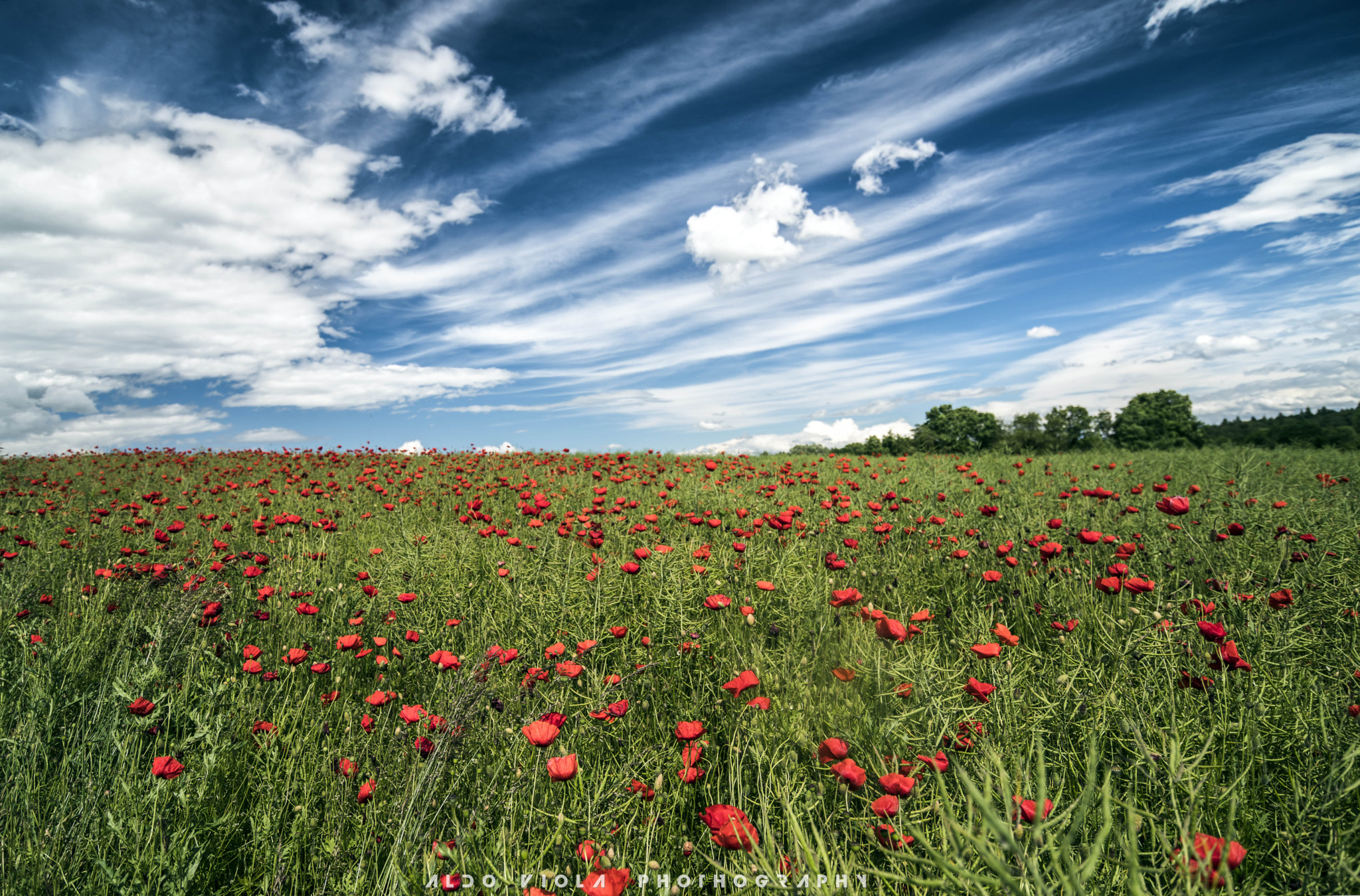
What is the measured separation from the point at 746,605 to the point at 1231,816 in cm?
188

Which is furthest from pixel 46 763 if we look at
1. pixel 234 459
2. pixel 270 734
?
pixel 234 459

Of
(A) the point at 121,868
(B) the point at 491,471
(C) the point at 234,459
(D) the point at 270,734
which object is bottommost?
(A) the point at 121,868

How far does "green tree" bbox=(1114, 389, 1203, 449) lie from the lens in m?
39.2

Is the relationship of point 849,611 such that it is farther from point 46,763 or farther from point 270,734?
point 46,763

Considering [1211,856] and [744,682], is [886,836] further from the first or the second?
[1211,856]

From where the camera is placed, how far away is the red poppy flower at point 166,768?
5.73ft

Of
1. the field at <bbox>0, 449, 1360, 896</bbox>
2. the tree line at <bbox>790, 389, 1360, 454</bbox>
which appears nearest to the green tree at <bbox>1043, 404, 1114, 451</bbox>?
the tree line at <bbox>790, 389, 1360, 454</bbox>

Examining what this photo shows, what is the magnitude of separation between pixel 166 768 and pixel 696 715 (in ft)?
5.72

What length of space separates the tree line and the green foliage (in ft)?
0.15

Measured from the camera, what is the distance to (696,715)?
7.14 ft

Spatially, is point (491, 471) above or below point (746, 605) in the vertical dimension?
above

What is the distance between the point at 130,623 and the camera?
119 inches

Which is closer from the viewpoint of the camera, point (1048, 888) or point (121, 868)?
point (1048, 888)

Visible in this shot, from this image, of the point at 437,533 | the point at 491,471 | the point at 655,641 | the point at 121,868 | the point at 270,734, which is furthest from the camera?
the point at 491,471
